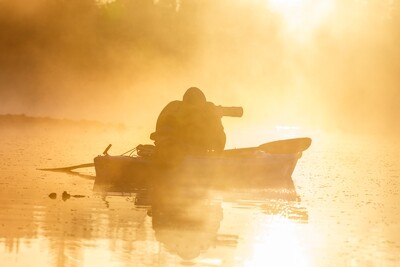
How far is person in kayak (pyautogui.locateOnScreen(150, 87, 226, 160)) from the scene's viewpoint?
1975 inches

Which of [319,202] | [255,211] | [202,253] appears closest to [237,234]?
[202,253]

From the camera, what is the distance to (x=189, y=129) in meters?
51.1

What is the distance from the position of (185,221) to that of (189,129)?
1797 centimetres

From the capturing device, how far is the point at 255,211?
38.1 metres

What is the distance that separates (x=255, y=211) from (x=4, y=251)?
1414 cm

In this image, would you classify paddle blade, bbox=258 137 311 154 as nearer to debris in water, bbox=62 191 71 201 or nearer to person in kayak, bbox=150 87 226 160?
person in kayak, bbox=150 87 226 160

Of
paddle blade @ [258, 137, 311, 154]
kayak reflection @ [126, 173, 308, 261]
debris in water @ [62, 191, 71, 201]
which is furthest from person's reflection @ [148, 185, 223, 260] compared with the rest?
paddle blade @ [258, 137, 311, 154]

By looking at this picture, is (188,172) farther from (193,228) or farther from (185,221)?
(193,228)

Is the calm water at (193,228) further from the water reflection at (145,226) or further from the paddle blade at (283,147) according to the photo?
the paddle blade at (283,147)

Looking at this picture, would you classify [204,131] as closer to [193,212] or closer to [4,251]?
[193,212]

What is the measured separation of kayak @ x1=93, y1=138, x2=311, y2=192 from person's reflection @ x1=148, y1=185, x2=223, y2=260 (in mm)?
3340

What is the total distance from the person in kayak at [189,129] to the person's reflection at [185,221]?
4.36 metres

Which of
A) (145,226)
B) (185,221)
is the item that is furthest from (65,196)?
(145,226)

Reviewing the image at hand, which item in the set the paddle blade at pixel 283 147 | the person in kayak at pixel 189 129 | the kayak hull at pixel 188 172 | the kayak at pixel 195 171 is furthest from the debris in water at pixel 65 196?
the paddle blade at pixel 283 147
